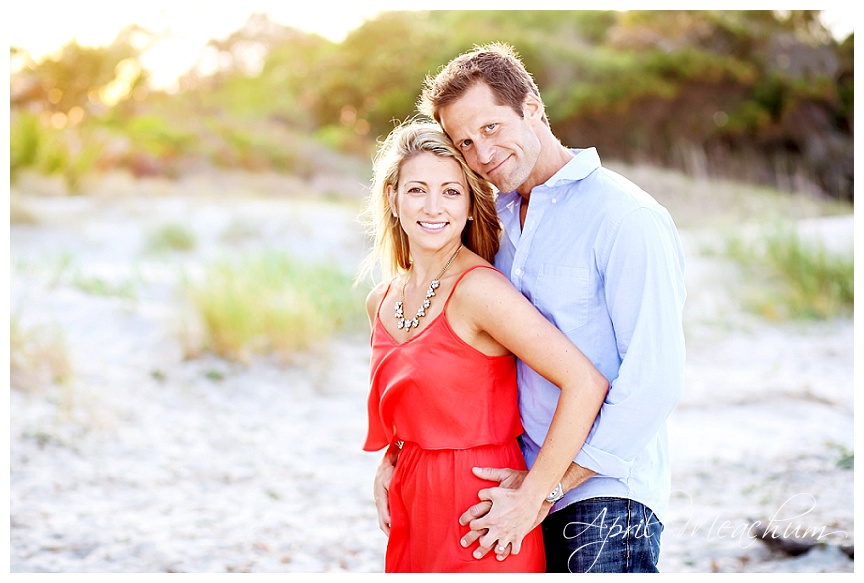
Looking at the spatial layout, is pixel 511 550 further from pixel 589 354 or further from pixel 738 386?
pixel 738 386

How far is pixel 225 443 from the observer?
17.0ft

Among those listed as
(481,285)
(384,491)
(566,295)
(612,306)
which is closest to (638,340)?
(612,306)

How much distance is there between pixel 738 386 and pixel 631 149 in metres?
11.9

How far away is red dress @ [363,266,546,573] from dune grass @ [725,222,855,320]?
6.35 metres

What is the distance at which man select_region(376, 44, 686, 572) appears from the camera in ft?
6.18

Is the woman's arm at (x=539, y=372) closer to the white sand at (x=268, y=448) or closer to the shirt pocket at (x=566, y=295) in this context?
the shirt pocket at (x=566, y=295)

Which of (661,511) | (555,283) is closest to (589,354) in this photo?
(555,283)

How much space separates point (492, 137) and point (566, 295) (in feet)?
1.57

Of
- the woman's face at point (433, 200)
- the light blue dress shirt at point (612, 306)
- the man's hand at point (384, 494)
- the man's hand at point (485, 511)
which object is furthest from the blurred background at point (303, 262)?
the man's hand at point (485, 511)

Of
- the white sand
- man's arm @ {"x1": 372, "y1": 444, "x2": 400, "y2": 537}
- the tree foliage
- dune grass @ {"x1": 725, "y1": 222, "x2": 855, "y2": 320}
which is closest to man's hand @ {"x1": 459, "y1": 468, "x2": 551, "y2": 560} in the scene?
man's arm @ {"x1": 372, "y1": 444, "x2": 400, "y2": 537}

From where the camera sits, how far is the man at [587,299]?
6.18 feet

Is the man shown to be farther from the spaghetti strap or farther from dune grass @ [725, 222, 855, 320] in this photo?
dune grass @ [725, 222, 855, 320]

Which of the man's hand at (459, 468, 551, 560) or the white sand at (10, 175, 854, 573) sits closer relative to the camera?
the man's hand at (459, 468, 551, 560)

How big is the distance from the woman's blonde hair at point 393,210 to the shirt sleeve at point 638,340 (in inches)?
15.3
